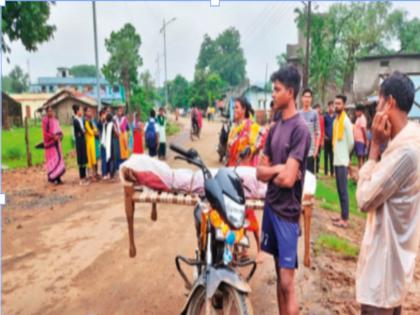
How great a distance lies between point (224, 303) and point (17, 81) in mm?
84238

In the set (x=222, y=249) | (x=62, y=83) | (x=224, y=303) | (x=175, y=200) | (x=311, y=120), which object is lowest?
(x=224, y=303)

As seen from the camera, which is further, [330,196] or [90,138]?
[90,138]

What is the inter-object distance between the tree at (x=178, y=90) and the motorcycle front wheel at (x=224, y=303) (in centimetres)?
5869

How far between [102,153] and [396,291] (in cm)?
839

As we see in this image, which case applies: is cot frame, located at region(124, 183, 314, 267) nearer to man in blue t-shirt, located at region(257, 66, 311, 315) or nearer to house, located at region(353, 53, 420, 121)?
man in blue t-shirt, located at region(257, 66, 311, 315)

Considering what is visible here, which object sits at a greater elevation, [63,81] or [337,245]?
[63,81]

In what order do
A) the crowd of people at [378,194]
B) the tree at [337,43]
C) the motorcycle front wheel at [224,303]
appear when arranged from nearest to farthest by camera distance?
the crowd of people at [378,194]
the motorcycle front wheel at [224,303]
the tree at [337,43]

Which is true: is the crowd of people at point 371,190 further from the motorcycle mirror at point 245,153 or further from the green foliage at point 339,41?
the green foliage at point 339,41

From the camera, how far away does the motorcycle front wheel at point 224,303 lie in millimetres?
2504

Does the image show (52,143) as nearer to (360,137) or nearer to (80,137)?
(80,137)

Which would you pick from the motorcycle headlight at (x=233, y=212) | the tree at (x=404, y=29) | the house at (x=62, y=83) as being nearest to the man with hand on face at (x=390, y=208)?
the motorcycle headlight at (x=233, y=212)

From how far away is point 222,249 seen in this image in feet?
8.94


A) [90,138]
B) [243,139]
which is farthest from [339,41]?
[243,139]

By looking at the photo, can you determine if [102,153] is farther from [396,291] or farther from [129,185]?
[396,291]
